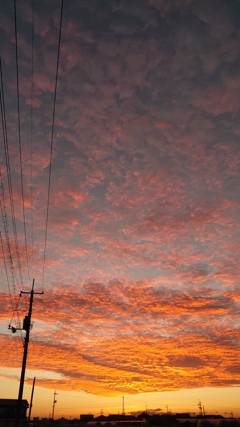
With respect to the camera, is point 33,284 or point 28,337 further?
point 33,284

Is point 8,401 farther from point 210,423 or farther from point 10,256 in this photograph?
point 10,256

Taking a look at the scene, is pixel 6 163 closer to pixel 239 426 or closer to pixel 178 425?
pixel 239 426

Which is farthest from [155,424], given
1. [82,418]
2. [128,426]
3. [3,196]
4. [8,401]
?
[3,196]

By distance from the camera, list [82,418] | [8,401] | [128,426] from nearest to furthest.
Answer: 1. [8,401]
2. [128,426]
3. [82,418]

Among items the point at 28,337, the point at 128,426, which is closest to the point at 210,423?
the point at 28,337

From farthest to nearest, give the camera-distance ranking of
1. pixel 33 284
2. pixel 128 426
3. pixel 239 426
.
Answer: pixel 128 426, pixel 239 426, pixel 33 284

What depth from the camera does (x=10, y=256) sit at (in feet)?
73.4

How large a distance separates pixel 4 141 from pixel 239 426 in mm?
55216

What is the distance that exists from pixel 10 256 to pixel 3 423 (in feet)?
206

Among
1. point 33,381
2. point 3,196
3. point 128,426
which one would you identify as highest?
point 3,196

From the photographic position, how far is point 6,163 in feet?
48.2

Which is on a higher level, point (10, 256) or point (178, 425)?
point (10, 256)

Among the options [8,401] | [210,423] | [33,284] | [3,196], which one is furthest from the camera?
[8,401]

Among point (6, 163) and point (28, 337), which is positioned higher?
point (6, 163)
